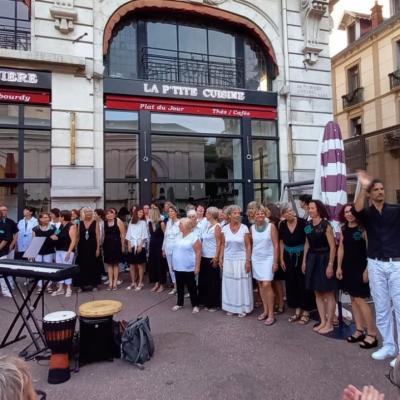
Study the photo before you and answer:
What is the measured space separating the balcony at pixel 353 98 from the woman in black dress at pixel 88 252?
21.0 meters

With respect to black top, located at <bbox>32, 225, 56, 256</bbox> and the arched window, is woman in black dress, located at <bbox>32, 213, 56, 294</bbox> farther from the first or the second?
the arched window

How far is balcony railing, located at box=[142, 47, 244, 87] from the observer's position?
1098cm

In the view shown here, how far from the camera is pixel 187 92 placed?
10727mm

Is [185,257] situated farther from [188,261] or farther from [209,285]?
[209,285]

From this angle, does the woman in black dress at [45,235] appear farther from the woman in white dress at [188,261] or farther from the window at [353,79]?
the window at [353,79]

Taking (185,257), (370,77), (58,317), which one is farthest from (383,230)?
(370,77)

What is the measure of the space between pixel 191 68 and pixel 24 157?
5736 millimetres

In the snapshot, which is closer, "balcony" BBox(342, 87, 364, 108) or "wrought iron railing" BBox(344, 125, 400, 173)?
"wrought iron railing" BBox(344, 125, 400, 173)

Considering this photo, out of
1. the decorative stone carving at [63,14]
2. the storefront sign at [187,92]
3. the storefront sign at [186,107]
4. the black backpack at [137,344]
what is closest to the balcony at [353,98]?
the storefront sign at [187,92]

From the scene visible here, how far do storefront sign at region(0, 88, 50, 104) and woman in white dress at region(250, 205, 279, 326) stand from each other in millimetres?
7084

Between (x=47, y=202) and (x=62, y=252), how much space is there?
2.61 meters

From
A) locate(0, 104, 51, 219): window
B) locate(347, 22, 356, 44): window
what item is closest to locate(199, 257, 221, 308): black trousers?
locate(0, 104, 51, 219): window

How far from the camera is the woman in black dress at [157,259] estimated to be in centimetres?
765

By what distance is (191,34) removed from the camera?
11.5m
